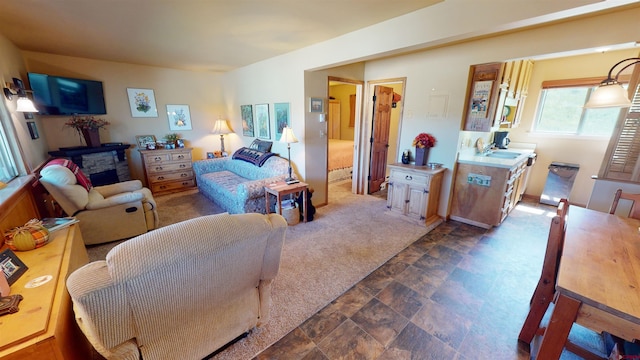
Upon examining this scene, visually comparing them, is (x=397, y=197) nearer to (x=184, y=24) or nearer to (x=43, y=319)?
(x=184, y=24)

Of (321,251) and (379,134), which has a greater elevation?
(379,134)

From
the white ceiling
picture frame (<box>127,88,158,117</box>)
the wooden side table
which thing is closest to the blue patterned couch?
the wooden side table

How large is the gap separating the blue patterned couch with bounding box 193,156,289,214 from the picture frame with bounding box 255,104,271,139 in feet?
1.94

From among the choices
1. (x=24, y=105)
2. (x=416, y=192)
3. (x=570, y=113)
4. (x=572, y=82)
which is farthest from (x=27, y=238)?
(x=570, y=113)

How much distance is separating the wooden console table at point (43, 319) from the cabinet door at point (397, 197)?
11.2 ft

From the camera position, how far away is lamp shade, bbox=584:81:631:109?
1.61 m

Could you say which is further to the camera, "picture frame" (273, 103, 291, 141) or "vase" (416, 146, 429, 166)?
"picture frame" (273, 103, 291, 141)

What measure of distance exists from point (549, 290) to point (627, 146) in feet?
5.70

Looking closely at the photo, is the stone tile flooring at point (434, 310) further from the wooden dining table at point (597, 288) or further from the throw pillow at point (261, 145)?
the throw pillow at point (261, 145)

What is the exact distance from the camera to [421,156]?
345 centimetres

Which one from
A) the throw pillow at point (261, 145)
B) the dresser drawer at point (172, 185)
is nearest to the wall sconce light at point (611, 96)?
the throw pillow at point (261, 145)

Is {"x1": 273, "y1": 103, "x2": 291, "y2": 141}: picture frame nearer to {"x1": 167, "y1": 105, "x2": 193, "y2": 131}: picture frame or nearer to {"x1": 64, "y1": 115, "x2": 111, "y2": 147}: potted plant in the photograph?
{"x1": 167, "y1": 105, "x2": 193, "y2": 131}: picture frame

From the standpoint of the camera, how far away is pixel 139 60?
3.95m

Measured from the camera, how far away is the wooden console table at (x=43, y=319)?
894 mm
